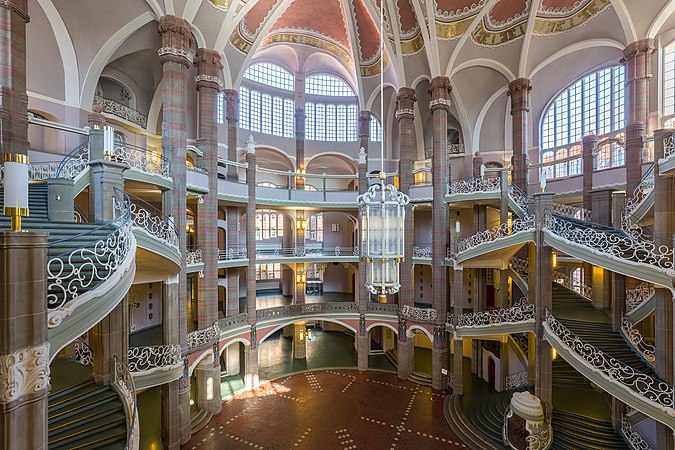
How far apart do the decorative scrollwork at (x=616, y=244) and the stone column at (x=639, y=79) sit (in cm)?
604

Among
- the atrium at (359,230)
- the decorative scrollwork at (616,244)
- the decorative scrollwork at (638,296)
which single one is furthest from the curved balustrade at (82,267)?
the decorative scrollwork at (638,296)

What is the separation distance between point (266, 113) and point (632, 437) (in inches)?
916

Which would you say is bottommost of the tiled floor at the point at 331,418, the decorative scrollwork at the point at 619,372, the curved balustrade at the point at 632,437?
the tiled floor at the point at 331,418

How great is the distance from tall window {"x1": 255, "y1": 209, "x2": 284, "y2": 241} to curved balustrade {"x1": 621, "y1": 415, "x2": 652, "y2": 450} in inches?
865

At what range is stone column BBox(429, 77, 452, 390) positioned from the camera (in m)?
15.5

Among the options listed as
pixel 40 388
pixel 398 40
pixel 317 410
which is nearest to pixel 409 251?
pixel 317 410

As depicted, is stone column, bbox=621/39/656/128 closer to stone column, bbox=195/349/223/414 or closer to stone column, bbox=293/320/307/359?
stone column, bbox=293/320/307/359

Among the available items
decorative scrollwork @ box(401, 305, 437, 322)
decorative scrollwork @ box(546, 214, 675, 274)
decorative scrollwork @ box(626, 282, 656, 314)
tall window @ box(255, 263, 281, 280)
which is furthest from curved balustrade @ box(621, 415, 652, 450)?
tall window @ box(255, 263, 281, 280)

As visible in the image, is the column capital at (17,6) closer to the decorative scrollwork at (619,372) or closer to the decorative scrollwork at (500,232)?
the decorative scrollwork at (500,232)

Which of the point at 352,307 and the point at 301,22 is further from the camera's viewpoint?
the point at 301,22

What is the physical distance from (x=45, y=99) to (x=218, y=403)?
1355 cm

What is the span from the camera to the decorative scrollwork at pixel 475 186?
14639 millimetres

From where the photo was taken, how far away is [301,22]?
19734 mm

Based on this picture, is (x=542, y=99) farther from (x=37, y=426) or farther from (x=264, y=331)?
(x=37, y=426)
